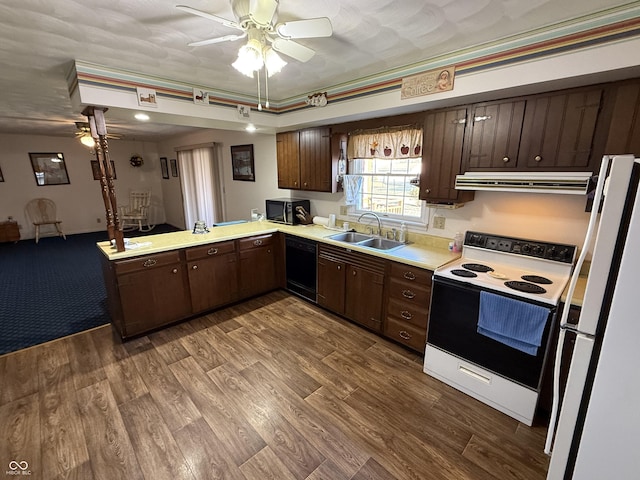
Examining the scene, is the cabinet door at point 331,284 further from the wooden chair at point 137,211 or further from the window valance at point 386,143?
the wooden chair at point 137,211

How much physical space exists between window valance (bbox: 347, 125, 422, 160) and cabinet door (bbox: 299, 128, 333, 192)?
0.27 m

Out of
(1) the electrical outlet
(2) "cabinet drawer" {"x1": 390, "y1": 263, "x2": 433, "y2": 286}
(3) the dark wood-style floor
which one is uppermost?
(1) the electrical outlet

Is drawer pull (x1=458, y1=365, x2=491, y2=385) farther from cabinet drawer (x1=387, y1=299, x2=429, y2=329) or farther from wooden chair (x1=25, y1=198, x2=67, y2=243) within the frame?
wooden chair (x1=25, y1=198, x2=67, y2=243)

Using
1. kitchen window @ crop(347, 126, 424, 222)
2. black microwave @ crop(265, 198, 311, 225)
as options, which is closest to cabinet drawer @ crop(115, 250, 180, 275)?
black microwave @ crop(265, 198, 311, 225)

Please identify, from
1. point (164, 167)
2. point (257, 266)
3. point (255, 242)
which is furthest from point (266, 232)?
point (164, 167)

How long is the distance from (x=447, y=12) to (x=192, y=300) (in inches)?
126

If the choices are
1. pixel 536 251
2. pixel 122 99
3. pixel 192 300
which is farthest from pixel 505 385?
pixel 122 99

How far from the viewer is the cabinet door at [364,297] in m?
2.70

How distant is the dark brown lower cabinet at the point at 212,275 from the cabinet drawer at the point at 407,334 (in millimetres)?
1825

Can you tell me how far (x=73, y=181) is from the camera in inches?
276

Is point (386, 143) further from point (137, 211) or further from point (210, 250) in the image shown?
point (137, 211)

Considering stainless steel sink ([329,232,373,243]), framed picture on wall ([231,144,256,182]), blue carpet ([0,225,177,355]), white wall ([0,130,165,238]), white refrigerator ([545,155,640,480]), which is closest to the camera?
white refrigerator ([545,155,640,480])

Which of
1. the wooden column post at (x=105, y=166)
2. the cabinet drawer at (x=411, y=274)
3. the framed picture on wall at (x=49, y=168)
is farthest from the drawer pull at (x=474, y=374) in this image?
the framed picture on wall at (x=49, y=168)

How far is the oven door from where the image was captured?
1.80 metres
